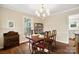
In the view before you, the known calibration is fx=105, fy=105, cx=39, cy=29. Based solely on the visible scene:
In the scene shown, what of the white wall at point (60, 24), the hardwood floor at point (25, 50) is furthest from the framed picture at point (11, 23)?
the white wall at point (60, 24)

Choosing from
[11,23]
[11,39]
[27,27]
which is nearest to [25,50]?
[11,39]

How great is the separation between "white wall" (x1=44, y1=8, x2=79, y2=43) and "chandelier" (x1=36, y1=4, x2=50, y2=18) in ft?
0.33

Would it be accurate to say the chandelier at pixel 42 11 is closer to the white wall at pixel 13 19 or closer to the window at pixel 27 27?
the white wall at pixel 13 19

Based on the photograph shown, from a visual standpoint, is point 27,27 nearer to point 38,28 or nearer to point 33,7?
point 38,28

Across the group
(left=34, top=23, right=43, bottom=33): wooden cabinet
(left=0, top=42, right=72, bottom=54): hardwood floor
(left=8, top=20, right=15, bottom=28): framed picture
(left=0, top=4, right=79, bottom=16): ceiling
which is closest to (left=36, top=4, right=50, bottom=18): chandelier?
(left=0, top=4, right=79, bottom=16): ceiling

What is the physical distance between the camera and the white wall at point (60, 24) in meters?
2.09

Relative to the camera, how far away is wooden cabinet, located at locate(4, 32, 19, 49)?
6.75 feet

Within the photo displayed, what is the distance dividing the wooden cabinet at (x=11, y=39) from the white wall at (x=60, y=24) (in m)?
0.62

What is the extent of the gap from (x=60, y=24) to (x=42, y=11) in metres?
0.45

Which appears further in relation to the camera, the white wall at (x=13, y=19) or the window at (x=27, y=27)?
the window at (x=27, y=27)

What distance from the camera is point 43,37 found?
2.10 meters

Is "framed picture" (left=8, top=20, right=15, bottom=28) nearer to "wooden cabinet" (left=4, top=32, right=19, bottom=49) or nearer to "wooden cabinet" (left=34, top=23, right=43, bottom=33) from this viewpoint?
"wooden cabinet" (left=4, top=32, right=19, bottom=49)

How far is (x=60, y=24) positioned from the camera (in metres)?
2.14
